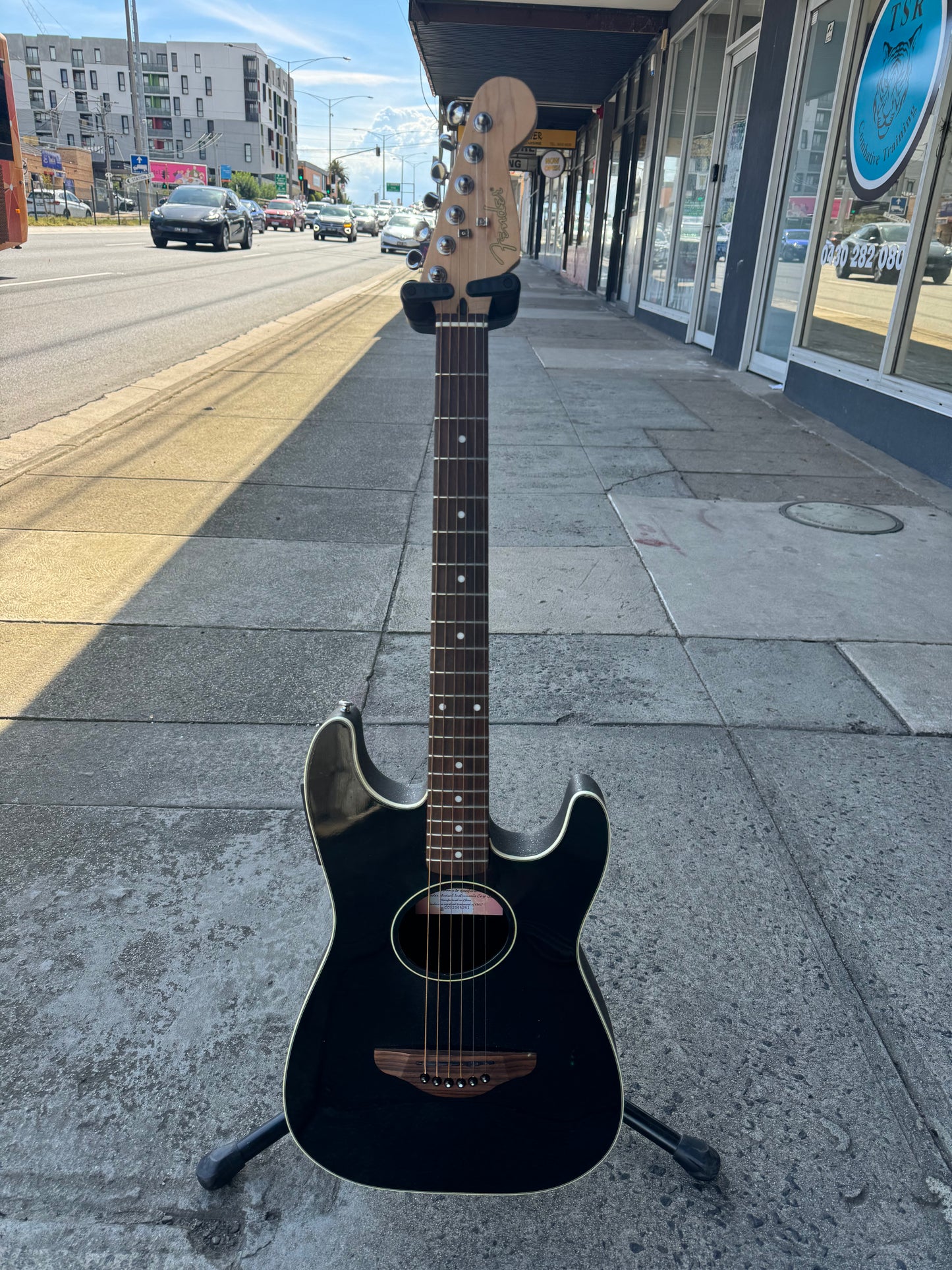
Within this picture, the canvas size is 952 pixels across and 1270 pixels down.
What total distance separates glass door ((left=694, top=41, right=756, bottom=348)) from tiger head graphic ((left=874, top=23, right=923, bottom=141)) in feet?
10.6

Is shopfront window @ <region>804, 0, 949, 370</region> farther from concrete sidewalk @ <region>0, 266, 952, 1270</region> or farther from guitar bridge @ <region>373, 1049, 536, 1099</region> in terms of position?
guitar bridge @ <region>373, 1049, 536, 1099</region>

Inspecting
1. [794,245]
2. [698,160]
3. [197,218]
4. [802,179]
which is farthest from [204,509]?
[197,218]

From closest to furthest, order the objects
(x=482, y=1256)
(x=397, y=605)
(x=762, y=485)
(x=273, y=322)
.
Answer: (x=482, y=1256)
(x=397, y=605)
(x=762, y=485)
(x=273, y=322)

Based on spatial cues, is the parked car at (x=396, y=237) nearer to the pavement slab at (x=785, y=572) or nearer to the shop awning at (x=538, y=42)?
the shop awning at (x=538, y=42)

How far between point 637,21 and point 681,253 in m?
3.68

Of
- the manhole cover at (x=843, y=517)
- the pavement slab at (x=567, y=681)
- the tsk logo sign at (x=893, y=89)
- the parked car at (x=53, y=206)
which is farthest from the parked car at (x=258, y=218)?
the pavement slab at (x=567, y=681)

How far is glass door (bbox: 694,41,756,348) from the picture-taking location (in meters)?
10.4

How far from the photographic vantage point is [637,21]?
13281 mm

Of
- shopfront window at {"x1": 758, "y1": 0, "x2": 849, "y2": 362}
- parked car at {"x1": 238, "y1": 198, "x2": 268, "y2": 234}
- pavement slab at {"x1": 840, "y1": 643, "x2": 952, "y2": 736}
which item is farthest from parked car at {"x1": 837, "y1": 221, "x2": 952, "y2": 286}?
parked car at {"x1": 238, "y1": 198, "x2": 268, "y2": 234}

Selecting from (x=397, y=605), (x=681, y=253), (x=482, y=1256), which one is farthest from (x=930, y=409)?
(x=681, y=253)

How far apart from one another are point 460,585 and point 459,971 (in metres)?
0.66

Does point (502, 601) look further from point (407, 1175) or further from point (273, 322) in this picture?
point (273, 322)

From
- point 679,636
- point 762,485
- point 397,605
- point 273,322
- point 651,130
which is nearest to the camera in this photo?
point 679,636

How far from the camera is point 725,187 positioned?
36.0 ft
